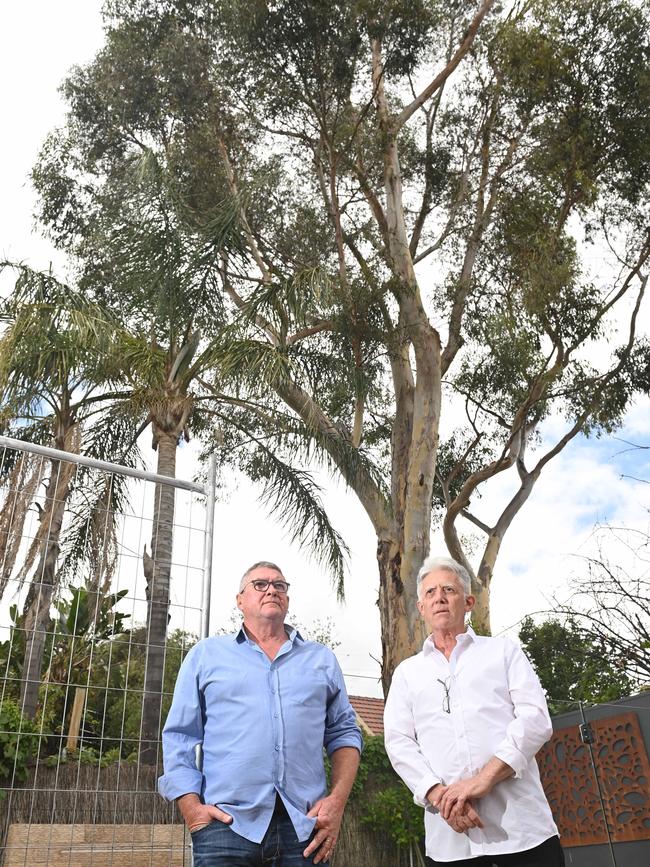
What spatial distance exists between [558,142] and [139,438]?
691 cm

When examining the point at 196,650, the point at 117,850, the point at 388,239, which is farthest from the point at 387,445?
the point at 196,650

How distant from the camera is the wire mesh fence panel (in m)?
3.52

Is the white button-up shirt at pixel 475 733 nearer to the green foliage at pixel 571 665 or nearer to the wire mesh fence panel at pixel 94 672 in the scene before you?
the wire mesh fence panel at pixel 94 672

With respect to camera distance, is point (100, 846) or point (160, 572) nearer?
point (100, 846)

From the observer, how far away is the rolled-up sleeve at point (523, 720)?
2055 millimetres

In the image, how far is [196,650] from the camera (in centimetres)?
232

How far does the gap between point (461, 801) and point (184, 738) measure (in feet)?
2.40

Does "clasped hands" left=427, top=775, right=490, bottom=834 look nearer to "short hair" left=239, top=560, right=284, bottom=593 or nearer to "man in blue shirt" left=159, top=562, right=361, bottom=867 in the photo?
"man in blue shirt" left=159, top=562, right=361, bottom=867

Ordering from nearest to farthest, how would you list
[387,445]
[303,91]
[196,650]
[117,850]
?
1. [196,650]
2. [117,850]
3. [303,91]
4. [387,445]

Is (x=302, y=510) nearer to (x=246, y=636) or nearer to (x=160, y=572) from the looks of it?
(x=160, y=572)

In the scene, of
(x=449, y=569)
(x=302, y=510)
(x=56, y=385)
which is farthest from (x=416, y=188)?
(x=449, y=569)

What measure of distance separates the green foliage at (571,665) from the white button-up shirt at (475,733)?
3.03 meters

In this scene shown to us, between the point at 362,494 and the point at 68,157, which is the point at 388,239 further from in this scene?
the point at 68,157

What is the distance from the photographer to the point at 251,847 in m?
1.96
